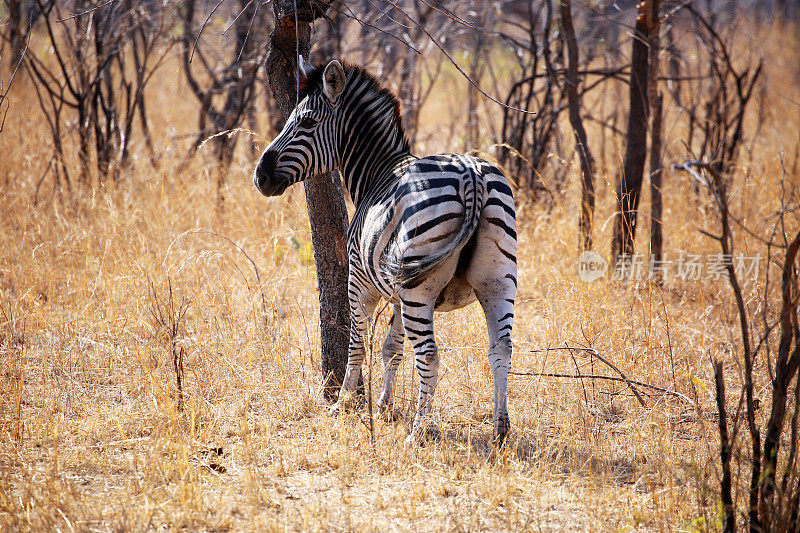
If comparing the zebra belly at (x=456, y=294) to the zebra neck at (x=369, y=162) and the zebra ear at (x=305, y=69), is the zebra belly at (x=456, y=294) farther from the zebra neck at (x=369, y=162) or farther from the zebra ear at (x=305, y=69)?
the zebra ear at (x=305, y=69)

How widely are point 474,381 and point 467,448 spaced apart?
0.96 m

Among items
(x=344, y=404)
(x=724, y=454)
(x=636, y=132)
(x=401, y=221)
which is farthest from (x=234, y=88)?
(x=724, y=454)

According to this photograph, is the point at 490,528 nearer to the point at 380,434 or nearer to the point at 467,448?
the point at 467,448

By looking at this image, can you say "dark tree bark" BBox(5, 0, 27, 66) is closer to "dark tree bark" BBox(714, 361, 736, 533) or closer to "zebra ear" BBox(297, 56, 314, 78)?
"zebra ear" BBox(297, 56, 314, 78)

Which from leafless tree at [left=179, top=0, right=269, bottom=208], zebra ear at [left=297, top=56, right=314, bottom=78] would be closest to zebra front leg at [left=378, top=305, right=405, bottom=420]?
zebra ear at [left=297, top=56, right=314, bottom=78]

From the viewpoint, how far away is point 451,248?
3162 millimetres

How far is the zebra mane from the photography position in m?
3.76

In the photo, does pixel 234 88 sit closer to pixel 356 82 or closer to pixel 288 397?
pixel 356 82

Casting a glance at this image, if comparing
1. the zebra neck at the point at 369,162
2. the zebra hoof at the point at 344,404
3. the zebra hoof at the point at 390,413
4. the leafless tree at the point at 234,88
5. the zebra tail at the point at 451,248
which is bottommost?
the zebra hoof at the point at 390,413

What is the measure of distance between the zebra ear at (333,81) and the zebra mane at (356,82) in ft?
0.32

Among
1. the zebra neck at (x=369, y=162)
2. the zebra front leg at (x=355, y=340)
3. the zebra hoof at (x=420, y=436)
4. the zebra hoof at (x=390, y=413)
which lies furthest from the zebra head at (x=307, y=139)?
the zebra hoof at (x=420, y=436)

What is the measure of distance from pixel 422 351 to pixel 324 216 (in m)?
1.13

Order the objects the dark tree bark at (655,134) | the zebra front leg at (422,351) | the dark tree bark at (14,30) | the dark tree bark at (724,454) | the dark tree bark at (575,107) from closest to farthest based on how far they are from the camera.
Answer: the dark tree bark at (724,454) < the zebra front leg at (422,351) < the dark tree bark at (655,134) < the dark tree bark at (575,107) < the dark tree bark at (14,30)

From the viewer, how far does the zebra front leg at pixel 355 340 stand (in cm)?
383
